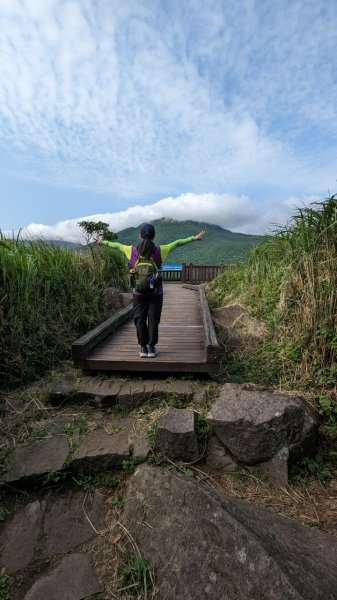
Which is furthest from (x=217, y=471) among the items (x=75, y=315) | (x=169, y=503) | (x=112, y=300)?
(x=112, y=300)

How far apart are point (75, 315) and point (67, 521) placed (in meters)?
3.51

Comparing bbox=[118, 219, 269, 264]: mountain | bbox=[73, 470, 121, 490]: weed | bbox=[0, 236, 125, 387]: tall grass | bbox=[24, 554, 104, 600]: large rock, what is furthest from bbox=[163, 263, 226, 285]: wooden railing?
bbox=[24, 554, 104, 600]: large rock

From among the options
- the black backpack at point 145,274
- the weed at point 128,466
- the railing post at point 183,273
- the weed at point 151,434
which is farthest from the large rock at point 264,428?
the railing post at point 183,273

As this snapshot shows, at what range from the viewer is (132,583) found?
1.71 m

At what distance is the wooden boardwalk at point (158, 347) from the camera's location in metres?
3.60

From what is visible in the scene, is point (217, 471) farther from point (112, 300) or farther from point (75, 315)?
point (112, 300)

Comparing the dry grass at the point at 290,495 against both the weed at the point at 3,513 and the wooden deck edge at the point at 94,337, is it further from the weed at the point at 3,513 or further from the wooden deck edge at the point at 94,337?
the wooden deck edge at the point at 94,337

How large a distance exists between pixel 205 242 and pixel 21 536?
1627 inches

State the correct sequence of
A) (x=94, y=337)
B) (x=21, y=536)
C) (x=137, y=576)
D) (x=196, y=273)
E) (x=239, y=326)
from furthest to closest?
(x=196, y=273) < (x=239, y=326) < (x=94, y=337) < (x=21, y=536) < (x=137, y=576)

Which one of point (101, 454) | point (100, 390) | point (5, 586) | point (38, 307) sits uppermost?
point (38, 307)

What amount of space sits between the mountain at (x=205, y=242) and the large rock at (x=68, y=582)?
622 cm

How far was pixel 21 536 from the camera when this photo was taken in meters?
2.07

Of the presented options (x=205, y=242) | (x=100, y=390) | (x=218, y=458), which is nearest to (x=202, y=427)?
(x=218, y=458)

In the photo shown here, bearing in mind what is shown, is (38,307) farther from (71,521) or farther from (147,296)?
(71,521)
